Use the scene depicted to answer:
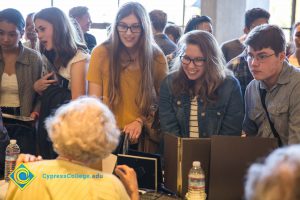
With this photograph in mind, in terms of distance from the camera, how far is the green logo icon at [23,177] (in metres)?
1.65

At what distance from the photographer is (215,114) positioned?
8.47 ft

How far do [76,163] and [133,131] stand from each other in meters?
0.99

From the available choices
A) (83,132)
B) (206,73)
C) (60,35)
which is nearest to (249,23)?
(206,73)

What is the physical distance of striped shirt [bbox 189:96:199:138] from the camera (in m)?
2.59

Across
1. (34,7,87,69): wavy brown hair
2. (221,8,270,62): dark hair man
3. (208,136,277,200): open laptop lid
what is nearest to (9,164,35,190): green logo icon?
(208,136,277,200): open laptop lid

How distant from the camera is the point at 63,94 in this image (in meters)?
2.97

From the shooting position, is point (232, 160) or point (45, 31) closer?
point (232, 160)

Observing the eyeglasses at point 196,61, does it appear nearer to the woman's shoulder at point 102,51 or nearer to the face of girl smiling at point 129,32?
the face of girl smiling at point 129,32

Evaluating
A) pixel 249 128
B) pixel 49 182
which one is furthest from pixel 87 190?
pixel 249 128

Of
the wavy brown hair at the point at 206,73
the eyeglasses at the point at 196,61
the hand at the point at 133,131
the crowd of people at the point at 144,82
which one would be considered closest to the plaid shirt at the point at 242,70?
the crowd of people at the point at 144,82

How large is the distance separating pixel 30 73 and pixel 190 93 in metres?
1.23

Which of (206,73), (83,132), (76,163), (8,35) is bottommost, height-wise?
(76,163)

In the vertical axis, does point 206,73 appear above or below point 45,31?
below

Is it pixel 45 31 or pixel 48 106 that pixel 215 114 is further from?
pixel 45 31
